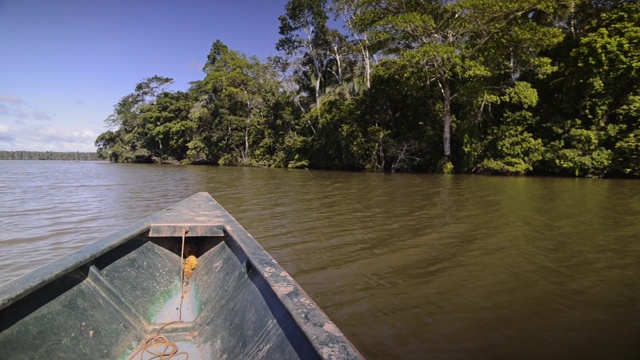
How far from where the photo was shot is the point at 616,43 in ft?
47.8

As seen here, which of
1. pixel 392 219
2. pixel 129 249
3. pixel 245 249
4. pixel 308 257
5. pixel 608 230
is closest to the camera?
pixel 245 249

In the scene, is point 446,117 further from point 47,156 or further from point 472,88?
point 47,156

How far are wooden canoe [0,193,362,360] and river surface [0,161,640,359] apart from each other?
92cm

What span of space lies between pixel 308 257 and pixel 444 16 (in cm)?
1808

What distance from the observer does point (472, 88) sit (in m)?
17.8

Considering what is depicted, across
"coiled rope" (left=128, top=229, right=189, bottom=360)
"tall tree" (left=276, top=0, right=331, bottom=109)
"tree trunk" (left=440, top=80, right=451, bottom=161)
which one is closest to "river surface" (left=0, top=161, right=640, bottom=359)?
"coiled rope" (left=128, top=229, right=189, bottom=360)

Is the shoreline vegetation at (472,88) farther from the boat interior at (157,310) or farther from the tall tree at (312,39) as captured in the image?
the boat interior at (157,310)

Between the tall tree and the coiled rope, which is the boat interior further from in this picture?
the tall tree

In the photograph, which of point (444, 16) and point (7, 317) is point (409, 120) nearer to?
point (444, 16)

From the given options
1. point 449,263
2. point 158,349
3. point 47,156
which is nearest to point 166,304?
point 158,349

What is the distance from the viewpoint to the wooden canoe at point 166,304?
1.69m

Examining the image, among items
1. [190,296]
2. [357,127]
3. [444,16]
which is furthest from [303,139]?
[190,296]

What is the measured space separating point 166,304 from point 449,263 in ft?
10.3

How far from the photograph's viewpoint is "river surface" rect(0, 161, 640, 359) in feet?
8.45
